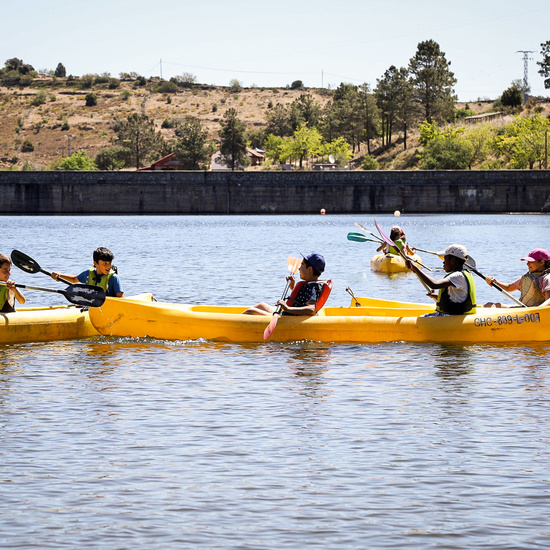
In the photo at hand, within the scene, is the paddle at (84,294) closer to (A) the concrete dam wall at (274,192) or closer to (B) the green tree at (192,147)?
(A) the concrete dam wall at (274,192)

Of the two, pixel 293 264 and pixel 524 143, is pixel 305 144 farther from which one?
pixel 293 264

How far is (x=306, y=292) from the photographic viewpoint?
13320mm

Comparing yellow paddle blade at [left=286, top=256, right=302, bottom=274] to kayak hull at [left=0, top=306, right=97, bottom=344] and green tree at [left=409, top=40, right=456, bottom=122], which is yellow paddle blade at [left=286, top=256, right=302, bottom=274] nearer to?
kayak hull at [left=0, top=306, right=97, bottom=344]

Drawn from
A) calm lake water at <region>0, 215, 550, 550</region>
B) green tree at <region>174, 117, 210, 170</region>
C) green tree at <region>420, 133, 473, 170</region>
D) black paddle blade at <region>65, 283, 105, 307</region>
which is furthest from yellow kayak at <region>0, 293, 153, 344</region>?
green tree at <region>174, 117, 210, 170</region>

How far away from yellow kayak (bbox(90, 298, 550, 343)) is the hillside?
13206cm

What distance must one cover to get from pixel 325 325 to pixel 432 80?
10037 cm

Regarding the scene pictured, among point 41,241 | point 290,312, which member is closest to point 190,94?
point 41,241

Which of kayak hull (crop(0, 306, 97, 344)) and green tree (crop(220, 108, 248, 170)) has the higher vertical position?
green tree (crop(220, 108, 248, 170))

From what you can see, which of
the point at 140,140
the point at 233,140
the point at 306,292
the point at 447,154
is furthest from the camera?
the point at 140,140

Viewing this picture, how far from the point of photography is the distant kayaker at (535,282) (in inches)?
519

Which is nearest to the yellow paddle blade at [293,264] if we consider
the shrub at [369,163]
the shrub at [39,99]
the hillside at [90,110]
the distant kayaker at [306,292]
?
the distant kayaker at [306,292]

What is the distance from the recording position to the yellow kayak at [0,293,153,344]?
1385 centimetres

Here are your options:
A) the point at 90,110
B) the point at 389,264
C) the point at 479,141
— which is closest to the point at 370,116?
the point at 479,141

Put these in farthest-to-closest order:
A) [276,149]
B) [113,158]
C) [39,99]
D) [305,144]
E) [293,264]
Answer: [39,99], [113,158], [276,149], [305,144], [293,264]
